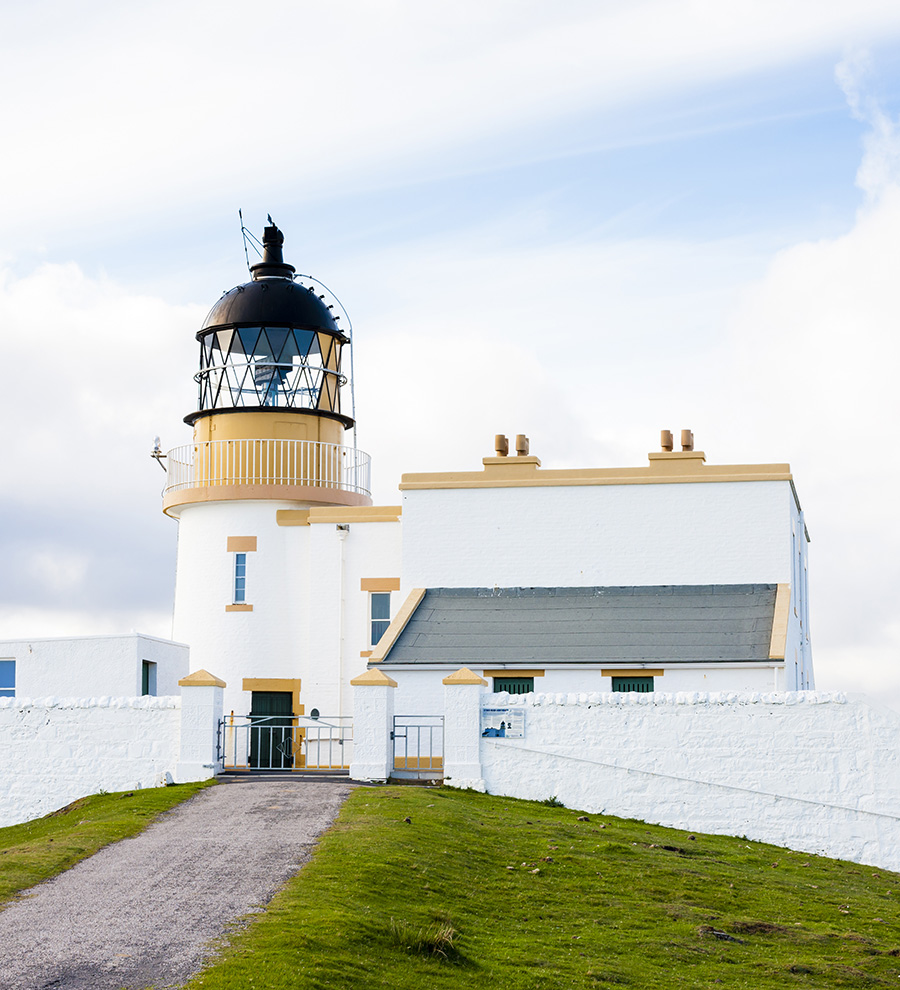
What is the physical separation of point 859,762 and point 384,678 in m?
7.60

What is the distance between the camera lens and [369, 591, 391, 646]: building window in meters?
27.1

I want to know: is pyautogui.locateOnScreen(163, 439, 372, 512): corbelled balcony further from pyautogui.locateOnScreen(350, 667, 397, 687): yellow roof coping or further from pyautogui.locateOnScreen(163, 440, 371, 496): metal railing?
pyautogui.locateOnScreen(350, 667, 397, 687): yellow roof coping

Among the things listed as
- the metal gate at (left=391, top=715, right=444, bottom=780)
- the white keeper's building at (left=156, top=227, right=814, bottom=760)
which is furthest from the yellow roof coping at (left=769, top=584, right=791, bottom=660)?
the metal gate at (left=391, top=715, right=444, bottom=780)

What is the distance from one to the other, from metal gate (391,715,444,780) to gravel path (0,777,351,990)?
3.18 metres

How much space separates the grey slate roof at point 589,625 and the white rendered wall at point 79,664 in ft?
16.8

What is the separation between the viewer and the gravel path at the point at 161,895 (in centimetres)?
1061

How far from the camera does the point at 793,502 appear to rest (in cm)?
2714

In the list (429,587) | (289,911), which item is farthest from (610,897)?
(429,587)

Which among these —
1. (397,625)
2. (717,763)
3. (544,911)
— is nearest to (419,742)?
(397,625)

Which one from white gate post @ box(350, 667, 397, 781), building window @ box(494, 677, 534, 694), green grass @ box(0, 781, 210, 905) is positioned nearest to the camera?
green grass @ box(0, 781, 210, 905)

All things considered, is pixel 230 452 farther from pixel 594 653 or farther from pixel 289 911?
pixel 289 911

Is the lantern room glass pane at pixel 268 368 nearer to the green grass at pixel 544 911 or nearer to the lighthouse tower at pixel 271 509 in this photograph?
the lighthouse tower at pixel 271 509

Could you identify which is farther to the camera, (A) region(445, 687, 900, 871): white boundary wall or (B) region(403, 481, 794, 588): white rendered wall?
(B) region(403, 481, 794, 588): white rendered wall

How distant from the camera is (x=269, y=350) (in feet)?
95.8
